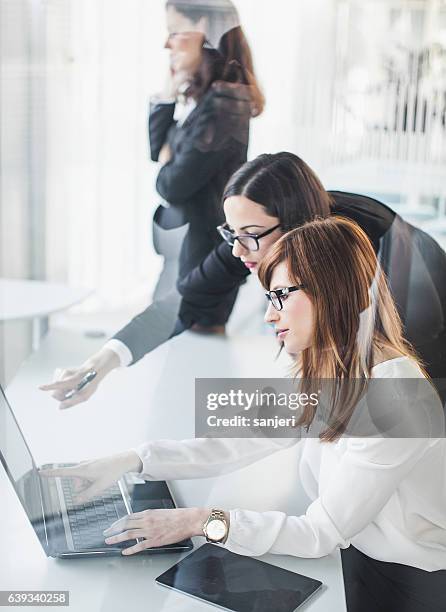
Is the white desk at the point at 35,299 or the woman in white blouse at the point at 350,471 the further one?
the white desk at the point at 35,299

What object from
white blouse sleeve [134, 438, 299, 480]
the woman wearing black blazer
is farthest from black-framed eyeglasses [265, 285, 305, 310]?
white blouse sleeve [134, 438, 299, 480]

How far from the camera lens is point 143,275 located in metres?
1.18

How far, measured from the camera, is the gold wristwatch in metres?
1.02

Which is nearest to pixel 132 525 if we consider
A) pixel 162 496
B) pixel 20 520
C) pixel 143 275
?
pixel 162 496

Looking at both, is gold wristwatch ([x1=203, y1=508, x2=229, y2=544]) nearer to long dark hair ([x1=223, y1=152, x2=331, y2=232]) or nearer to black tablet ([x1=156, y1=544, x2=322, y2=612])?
black tablet ([x1=156, y1=544, x2=322, y2=612])

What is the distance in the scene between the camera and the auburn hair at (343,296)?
1037 millimetres

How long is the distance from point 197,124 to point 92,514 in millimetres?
590

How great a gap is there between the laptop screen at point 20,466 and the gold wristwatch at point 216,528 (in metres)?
0.24

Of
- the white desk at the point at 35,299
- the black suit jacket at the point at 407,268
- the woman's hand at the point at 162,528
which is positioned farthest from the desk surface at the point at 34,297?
the woman's hand at the point at 162,528

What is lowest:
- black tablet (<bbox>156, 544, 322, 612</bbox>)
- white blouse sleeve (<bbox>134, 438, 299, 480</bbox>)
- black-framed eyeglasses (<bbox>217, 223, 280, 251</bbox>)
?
black tablet (<bbox>156, 544, 322, 612</bbox>)

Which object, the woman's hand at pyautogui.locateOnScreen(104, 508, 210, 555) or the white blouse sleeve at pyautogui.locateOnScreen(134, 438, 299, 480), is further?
the white blouse sleeve at pyautogui.locateOnScreen(134, 438, 299, 480)

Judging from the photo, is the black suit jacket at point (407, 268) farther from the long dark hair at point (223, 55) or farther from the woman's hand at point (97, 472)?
the woman's hand at point (97, 472)

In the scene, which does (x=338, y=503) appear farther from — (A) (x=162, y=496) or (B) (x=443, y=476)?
(A) (x=162, y=496)

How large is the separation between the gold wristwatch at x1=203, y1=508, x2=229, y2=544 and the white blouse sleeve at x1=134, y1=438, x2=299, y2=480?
5.9 inches
